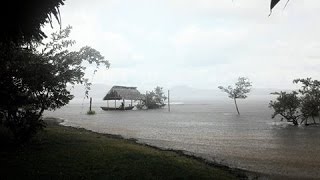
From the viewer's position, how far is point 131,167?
12906 millimetres

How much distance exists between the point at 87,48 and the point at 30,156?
9.59 meters

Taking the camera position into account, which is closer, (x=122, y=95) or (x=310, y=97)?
(x=310, y=97)

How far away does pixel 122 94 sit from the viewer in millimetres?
70438

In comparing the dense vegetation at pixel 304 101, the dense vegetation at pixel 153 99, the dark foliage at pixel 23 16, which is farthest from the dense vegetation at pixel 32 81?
the dense vegetation at pixel 153 99

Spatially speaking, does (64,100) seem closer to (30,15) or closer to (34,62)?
(34,62)

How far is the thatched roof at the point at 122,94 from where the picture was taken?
69875 mm

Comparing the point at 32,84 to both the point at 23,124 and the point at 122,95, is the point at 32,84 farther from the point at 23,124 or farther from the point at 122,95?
the point at 122,95

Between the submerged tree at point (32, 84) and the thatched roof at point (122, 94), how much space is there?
50411mm

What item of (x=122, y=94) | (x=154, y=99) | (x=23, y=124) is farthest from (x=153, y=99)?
(x=23, y=124)

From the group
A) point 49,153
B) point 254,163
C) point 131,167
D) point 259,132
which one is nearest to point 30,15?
point 131,167

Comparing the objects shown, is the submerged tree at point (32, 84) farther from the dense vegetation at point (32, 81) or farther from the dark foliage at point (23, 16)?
the dark foliage at point (23, 16)

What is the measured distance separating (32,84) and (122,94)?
2138 inches

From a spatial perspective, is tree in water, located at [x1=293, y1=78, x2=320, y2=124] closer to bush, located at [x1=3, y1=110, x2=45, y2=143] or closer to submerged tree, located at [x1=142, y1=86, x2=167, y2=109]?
bush, located at [x1=3, y1=110, x2=45, y2=143]

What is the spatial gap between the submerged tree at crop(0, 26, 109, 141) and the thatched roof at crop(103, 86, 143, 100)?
5041cm
